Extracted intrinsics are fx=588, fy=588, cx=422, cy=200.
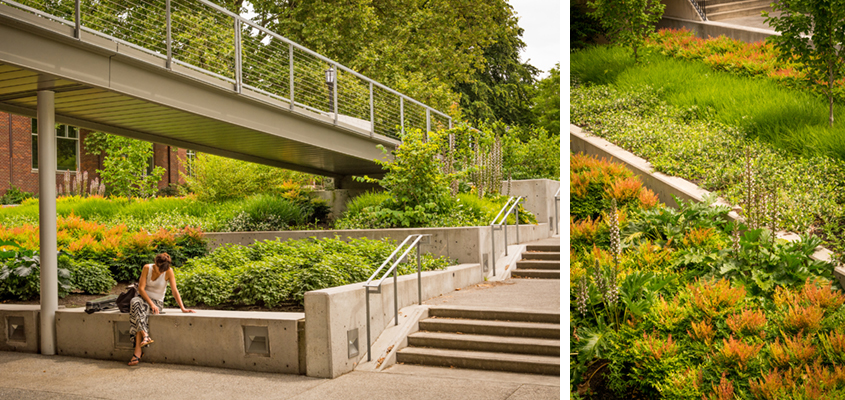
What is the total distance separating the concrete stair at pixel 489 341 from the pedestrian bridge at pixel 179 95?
17.3 feet

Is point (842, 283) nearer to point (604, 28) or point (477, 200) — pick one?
point (604, 28)

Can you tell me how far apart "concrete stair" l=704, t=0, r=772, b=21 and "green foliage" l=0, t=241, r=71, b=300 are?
10.9m

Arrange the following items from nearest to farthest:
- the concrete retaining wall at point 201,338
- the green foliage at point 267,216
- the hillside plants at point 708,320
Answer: the hillside plants at point 708,320
the concrete retaining wall at point 201,338
the green foliage at point 267,216

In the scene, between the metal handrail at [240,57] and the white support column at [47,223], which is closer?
the metal handrail at [240,57]

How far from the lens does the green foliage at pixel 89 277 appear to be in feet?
31.3

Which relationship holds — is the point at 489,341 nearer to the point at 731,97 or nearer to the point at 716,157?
the point at 716,157

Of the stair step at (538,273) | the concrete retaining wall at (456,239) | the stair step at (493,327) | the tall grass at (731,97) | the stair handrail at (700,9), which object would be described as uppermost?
the stair handrail at (700,9)

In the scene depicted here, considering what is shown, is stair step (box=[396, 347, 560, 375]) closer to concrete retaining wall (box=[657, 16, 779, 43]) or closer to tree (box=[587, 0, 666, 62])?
tree (box=[587, 0, 666, 62])

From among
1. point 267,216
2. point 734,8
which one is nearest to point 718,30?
point 734,8

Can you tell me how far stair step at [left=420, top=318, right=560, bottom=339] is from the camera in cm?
673

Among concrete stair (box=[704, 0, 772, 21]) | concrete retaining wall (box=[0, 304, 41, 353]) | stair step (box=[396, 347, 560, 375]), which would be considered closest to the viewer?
stair step (box=[396, 347, 560, 375])

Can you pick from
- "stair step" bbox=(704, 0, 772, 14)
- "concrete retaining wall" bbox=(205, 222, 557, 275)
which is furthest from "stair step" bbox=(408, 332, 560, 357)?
"stair step" bbox=(704, 0, 772, 14)

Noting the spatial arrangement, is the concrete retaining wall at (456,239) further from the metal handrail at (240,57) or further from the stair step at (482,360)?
the stair step at (482,360)

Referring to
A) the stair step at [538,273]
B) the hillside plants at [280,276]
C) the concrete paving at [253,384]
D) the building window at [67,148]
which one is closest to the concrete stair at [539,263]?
the stair step at [538,273]
